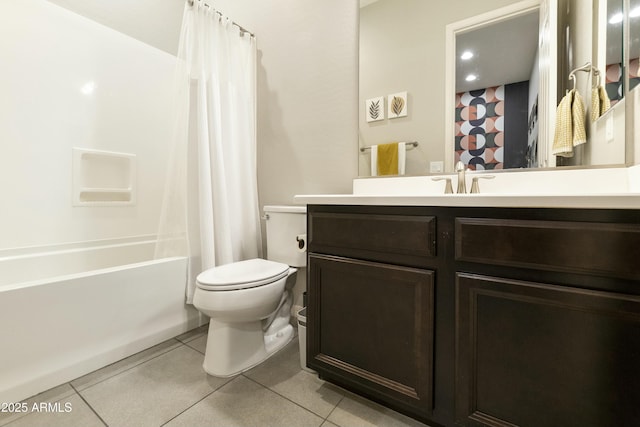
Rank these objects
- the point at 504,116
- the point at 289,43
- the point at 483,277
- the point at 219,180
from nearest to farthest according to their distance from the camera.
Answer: the point at 483,277, the point at 504,116, the point at 219,180, the point at 289,43

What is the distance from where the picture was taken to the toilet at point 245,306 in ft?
3.94

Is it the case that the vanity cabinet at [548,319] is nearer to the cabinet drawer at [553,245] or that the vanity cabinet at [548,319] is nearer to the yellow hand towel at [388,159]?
the cabinet drawer at [553,245]

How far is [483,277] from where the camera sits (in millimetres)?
787

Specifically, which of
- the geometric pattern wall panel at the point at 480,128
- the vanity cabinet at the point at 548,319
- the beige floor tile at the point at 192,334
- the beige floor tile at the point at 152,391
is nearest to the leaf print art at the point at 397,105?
the geometric pattern wall panel at the point at 480,128

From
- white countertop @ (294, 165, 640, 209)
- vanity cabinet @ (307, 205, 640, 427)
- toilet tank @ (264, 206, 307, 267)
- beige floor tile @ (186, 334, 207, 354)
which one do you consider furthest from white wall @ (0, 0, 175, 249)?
vanity cabinet @ (307, 205, 640, 427)

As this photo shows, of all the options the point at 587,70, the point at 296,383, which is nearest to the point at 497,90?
the point at 587,70

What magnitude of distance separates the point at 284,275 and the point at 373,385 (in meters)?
0.64

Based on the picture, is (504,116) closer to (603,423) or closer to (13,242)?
(603,423)

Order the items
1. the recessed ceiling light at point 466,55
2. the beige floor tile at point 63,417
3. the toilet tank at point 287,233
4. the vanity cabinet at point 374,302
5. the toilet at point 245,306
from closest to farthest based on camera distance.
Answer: the vanity cabinet at point 374,302, the beige floor tile at point 63,417, the toilet at point 245,306, the recessed ceiling light at point 466,55, the toilet tank at point 287,233

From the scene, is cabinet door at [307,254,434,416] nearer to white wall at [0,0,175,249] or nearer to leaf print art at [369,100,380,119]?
leaf print art at [369,100,380,119]

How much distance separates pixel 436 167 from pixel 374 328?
0.88m

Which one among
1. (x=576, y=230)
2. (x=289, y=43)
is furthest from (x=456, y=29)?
(x=576, y=230)

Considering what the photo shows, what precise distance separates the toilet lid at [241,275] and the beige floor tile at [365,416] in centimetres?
60

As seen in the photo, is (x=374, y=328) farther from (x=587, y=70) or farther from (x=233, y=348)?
(x=587, y=70)
